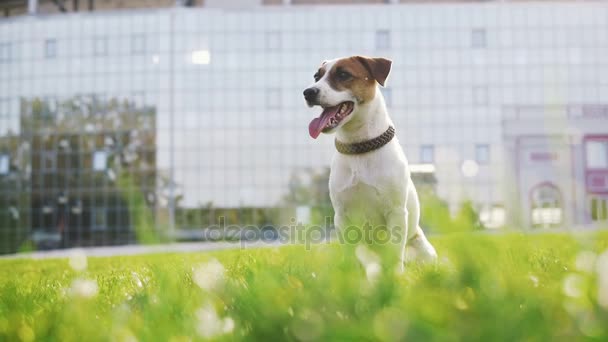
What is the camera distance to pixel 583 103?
4572 cm

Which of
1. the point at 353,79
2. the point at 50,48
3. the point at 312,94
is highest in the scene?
the point at 50,48

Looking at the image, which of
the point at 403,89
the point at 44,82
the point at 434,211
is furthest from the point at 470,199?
the point at 44,82

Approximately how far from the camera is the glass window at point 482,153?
45250mm

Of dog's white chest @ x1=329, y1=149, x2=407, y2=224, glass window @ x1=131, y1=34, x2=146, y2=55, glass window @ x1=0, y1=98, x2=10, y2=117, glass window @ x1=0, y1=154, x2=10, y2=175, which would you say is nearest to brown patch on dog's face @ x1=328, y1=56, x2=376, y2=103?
dog's white chest @ x1=329, y1=149, x2=407, y2=224

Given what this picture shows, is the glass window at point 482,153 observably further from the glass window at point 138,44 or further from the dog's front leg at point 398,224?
the dog's front leg at point 398,224

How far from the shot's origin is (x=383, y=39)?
153 feet

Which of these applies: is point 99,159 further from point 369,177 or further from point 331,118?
point 369,177

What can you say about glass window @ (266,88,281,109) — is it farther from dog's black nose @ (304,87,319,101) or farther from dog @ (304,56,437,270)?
dog's black nose @ (304,87,319,101)

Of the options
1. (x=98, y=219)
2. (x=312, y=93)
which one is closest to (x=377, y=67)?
(x=312, y=93)

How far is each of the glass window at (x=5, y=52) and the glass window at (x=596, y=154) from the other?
155 ft

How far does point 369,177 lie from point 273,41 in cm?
4413

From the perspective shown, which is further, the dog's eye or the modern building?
the modern building

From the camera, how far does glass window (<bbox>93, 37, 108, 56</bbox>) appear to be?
48438mm

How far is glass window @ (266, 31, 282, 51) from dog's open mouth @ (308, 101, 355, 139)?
1713 inches
